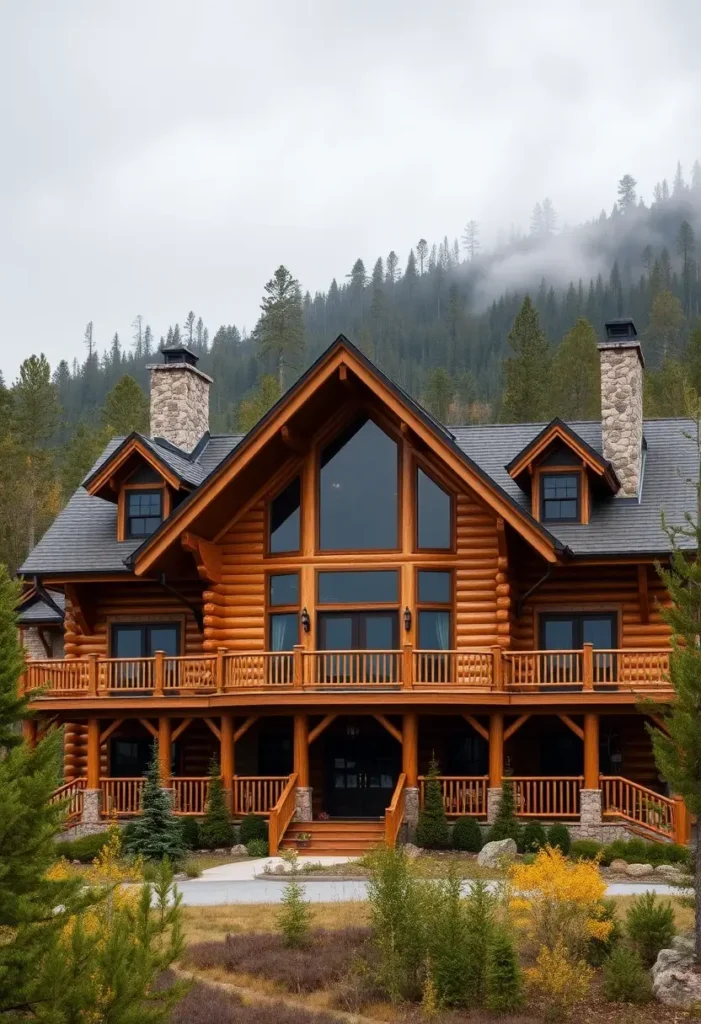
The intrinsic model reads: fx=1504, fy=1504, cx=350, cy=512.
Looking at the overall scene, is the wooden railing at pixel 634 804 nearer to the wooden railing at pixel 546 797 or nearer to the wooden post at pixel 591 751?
the wooden post at pixel 591 751

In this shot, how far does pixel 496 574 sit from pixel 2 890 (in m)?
19.8

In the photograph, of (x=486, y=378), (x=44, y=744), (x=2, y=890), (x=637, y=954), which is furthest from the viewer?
(x=486, y=378)

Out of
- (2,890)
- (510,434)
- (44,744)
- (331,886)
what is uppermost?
(510,434)

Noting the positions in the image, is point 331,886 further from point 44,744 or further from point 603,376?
point 603,376

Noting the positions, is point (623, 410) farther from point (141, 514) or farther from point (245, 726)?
point (141, 514)

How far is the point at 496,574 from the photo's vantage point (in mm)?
31203

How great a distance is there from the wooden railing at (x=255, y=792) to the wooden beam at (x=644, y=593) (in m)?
8.21

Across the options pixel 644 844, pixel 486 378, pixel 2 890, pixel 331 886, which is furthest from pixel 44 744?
pixel 486 378

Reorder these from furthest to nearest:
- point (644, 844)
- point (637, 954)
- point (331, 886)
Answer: point (644, 844) < point (331, 886) < point (637, 954)

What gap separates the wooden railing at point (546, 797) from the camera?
97.7ft

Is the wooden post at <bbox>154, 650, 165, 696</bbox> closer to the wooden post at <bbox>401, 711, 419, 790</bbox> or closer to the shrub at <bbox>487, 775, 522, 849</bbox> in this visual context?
the wooden post at <bbox>401, 711, 419, 790</bbox>

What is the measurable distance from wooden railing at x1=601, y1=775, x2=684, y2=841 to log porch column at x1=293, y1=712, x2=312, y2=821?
589 cm

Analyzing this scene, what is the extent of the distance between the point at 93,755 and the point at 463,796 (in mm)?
8006

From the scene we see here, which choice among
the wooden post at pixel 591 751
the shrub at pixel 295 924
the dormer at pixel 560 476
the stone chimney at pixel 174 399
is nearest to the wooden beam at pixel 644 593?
the dormer at pixel 560 476
